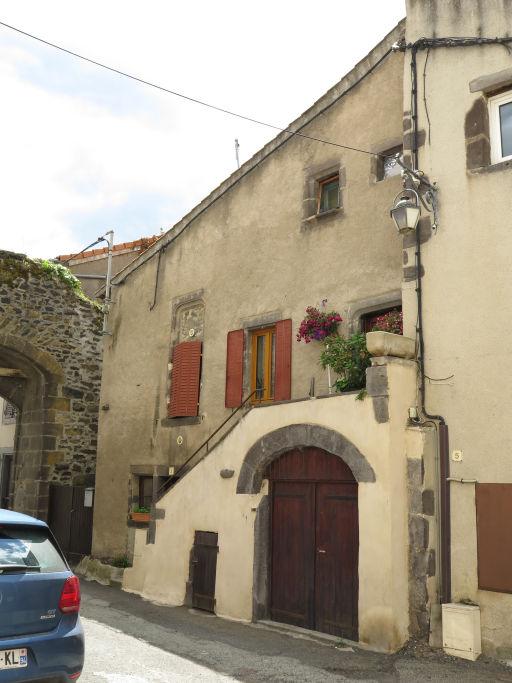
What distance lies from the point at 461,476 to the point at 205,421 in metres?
5.35

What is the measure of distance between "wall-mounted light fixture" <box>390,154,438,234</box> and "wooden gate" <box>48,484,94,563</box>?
983 cm

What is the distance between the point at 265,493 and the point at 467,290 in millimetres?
3680

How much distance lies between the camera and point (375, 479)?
7.19 metres

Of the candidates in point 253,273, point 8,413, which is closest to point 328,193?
point 253,273

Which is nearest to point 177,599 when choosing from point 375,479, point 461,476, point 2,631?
point 375,479

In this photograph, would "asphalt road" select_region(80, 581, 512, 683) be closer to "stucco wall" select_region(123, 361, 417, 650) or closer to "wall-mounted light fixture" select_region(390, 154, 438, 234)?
"stucco wall" select_region(123, 361, 417, 650)

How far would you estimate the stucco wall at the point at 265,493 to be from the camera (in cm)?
695

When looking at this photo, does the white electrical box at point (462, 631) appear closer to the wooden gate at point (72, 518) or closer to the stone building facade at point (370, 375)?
the stone building facade at point (370, 375)

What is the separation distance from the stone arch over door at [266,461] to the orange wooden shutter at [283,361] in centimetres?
146

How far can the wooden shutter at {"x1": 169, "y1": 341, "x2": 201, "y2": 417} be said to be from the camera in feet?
38.8

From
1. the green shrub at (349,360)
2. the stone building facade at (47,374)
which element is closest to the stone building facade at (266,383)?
the green shrub at (349,360)

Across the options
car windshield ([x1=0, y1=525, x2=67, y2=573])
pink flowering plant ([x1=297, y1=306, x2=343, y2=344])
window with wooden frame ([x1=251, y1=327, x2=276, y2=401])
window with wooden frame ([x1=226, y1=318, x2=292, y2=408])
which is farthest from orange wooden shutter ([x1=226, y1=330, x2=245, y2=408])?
car windshield ([x1=0, y1=525, x2=67, y2=573])

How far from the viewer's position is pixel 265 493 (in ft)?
28.7

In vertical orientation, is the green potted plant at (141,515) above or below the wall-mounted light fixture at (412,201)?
below
